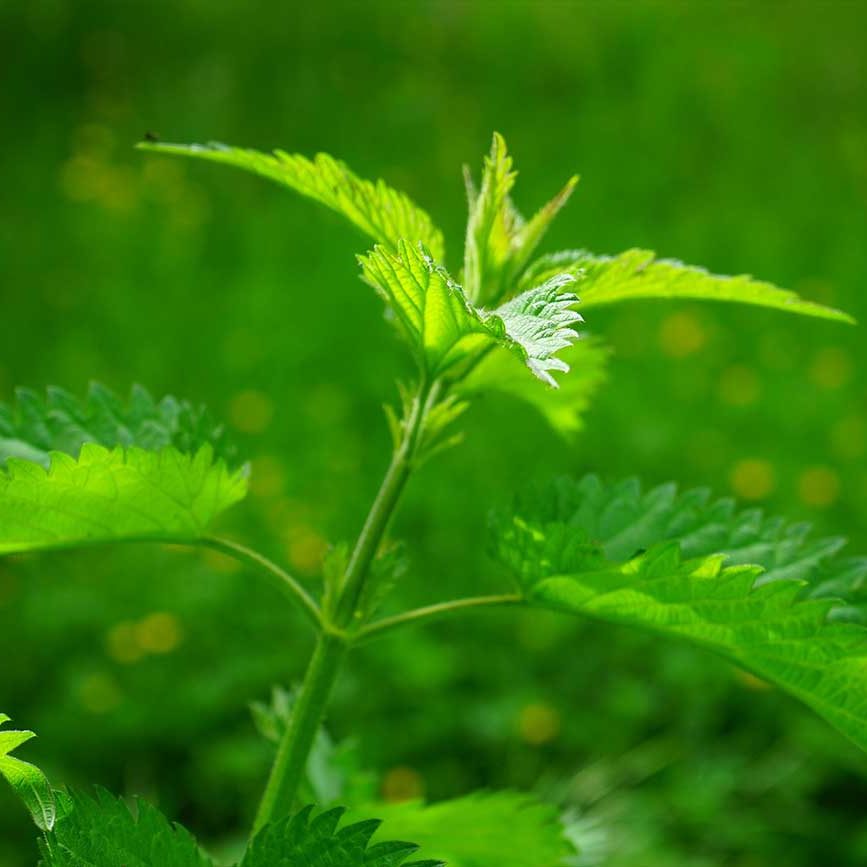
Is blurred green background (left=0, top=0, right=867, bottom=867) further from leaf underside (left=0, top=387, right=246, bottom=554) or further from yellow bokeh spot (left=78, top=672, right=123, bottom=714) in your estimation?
leaf underside (left=0, top=387, right=246, bottom=554)

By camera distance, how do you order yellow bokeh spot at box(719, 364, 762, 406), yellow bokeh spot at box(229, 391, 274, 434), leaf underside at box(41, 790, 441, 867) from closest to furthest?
1. leaf underside at box(41, 790, 441, 867)
2. yellow bokeh spot at box(229, 391, 274, 434)
3. yellow bokeh spot at box(719, 364, 762, 406)

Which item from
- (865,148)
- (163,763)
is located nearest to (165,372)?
(163,763)

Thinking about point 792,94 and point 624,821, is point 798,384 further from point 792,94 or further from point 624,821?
point 792,94

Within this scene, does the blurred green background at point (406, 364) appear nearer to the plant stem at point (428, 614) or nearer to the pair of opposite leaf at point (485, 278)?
the plant stem at point (428, 614)

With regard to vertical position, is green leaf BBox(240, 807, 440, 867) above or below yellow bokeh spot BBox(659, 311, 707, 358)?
below

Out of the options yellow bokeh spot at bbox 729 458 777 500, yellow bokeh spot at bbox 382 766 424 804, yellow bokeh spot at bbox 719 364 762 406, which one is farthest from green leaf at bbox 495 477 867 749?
yellow bokeh spot at bbox 719 364 762 406

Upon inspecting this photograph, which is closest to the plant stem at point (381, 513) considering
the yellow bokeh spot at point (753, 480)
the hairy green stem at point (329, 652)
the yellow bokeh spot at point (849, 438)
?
the hairy green stem at point (329, 652)
